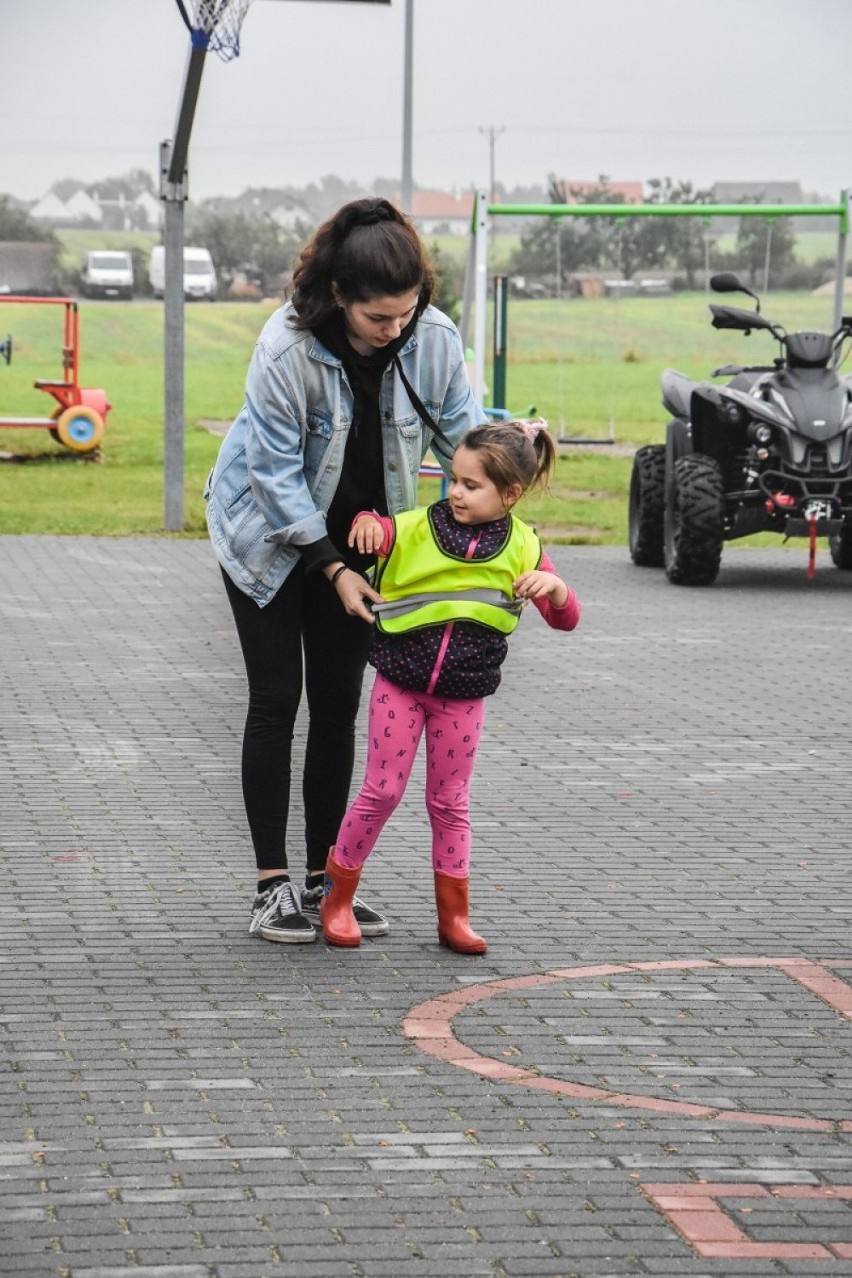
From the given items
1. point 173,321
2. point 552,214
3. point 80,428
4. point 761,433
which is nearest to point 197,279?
point 80,428

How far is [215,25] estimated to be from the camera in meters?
15.0

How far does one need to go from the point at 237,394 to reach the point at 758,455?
2534 cm

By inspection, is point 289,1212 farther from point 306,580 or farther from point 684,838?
point 684,838

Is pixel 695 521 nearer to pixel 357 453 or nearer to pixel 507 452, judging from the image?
pixel 357 453

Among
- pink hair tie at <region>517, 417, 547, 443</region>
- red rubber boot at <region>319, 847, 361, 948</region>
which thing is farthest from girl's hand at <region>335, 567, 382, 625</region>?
red rubber boot at <region>319, 847, 361, 948</region>

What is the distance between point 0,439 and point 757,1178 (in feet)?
74.0

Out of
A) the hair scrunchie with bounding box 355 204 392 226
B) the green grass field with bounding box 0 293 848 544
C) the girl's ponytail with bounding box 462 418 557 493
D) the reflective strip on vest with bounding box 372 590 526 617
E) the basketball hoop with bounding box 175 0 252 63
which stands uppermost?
the basketball hoop with bounding box 175 0 252 63

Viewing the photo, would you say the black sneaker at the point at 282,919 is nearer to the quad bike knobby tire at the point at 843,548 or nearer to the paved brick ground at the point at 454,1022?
the paved brick ground at the point at 454,1022

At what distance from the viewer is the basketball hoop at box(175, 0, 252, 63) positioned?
49.0ft

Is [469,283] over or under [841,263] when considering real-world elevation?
under

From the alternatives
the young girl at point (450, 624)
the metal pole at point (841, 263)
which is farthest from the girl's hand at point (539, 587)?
the metal pole at point (841, 263)

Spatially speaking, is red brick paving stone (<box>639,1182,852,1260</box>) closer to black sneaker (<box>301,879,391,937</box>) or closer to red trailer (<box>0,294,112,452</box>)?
black sneaker (<box>301,879,391,937</box>)

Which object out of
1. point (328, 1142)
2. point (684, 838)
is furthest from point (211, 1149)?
point (684, 838)

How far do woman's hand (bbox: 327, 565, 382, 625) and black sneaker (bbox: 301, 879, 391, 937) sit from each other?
85 cm
